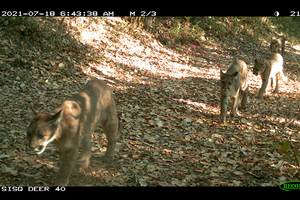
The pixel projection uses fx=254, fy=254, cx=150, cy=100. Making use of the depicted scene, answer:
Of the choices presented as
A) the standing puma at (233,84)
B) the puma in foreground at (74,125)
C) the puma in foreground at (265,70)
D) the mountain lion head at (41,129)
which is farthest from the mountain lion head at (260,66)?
the mountain lion head at (41,129)

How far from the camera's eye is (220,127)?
755 centimetres

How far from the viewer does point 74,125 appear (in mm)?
4293

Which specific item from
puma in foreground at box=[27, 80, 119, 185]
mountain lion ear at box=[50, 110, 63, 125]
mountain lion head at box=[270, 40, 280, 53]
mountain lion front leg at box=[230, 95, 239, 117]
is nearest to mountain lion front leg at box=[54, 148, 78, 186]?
puma in foreground at box=[27, 80, 119, 185]

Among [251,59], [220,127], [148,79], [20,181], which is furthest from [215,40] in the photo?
[20,181]

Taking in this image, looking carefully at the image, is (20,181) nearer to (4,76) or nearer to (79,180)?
(79,180)

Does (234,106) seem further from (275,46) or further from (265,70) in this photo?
(275,46)

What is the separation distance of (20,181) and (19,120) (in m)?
2.06

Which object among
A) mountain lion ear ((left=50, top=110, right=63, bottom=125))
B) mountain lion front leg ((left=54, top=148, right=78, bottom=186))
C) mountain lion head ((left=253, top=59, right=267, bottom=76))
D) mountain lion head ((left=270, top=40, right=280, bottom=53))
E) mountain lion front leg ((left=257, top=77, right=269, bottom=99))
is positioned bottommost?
mountain lion front leg ((left=54, top=148, right=78, bottom=186))

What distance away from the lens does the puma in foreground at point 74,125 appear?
3.84 metres

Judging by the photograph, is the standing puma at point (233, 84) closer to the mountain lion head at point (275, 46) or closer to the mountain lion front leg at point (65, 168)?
the mountain lion front leg at point (65, 168)

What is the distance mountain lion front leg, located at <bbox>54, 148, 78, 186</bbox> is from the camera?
4.18m

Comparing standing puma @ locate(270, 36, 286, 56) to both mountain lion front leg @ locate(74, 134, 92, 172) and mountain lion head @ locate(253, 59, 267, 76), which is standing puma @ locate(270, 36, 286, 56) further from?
mountain lion front leg @ locate(74, 134, 92, 172)

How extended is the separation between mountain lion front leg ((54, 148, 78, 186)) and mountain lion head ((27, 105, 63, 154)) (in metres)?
0.44

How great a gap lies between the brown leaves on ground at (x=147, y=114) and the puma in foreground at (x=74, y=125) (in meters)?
0.42
